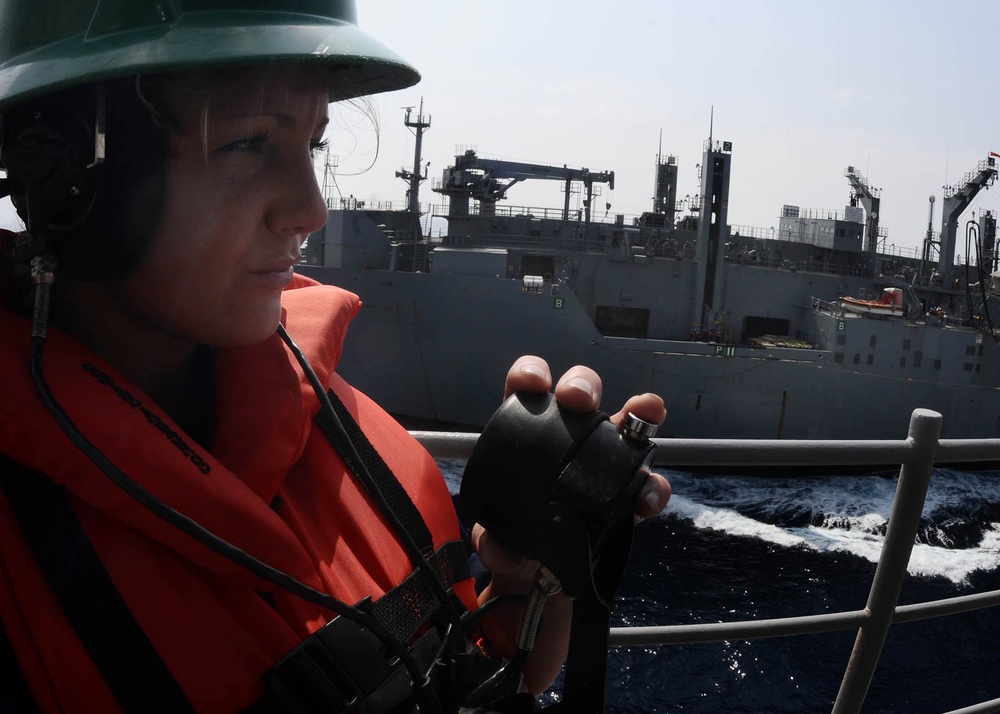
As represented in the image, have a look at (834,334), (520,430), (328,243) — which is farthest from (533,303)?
(520,430)

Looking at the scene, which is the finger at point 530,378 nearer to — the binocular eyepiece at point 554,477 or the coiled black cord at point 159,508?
the binocular eyepiece at point 554,477

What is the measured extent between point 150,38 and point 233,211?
0.19 m

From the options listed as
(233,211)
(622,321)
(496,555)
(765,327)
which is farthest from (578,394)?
(765,327)

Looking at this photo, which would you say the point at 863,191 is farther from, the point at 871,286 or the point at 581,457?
the point at 581,457

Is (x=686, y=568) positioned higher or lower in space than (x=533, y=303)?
lower

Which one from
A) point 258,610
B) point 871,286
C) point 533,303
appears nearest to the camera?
point 258,610

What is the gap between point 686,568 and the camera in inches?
415

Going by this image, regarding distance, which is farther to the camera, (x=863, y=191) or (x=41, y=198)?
(x=863, y=191)

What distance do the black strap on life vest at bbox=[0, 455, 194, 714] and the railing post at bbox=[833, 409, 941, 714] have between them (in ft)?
4.73

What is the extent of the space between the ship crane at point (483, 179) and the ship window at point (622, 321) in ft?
8.54

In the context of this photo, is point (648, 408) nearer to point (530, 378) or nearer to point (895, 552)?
point (530, 378)

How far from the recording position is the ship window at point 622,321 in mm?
17172

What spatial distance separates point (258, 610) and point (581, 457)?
0.42 metres

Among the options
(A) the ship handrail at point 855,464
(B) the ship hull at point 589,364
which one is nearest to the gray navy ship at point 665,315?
(B) the ship hull at point 589,364
